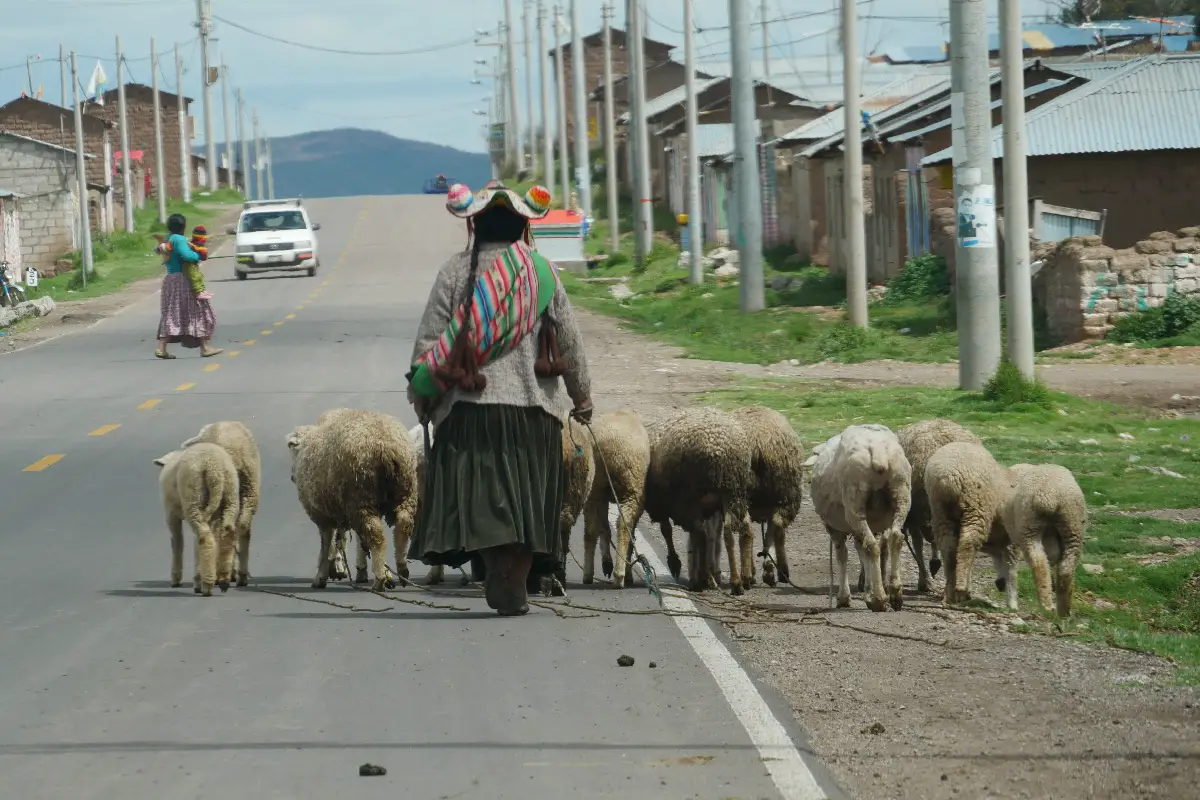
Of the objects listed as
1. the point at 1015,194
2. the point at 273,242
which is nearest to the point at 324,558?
the point at 1015,194

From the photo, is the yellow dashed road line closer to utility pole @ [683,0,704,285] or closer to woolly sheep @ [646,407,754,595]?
woolly sheep @ [646,407,754,595]

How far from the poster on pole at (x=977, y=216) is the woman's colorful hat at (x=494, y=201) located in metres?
11.6

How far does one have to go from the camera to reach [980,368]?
21.1 meters

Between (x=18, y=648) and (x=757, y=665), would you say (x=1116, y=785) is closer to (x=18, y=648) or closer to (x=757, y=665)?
(x=757, y=665)

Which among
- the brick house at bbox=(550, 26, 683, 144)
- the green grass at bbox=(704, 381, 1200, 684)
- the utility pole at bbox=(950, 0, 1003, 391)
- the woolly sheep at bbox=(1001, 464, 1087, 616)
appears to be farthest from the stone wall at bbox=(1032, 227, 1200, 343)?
the brick house at bbox=(550, 26, 683, 144)

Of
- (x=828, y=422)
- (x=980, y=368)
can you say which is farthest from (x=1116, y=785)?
(x=980, y=368)

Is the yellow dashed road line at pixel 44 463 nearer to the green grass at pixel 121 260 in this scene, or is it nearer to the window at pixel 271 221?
the green grass at pixel 121 260

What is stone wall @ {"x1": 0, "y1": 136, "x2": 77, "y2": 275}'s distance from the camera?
6044cm

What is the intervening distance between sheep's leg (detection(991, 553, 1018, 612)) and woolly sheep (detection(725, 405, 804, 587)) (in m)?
1.14

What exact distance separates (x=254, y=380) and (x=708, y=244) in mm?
32230

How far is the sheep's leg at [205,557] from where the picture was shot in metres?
10.2

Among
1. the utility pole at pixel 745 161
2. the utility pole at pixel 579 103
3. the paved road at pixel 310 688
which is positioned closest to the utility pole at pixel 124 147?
the utility pole at pixel 579 103

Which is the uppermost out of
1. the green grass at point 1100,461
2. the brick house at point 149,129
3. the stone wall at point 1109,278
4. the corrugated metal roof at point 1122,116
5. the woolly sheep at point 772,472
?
the brick house at point 149,129

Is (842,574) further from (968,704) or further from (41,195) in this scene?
(41,195)
